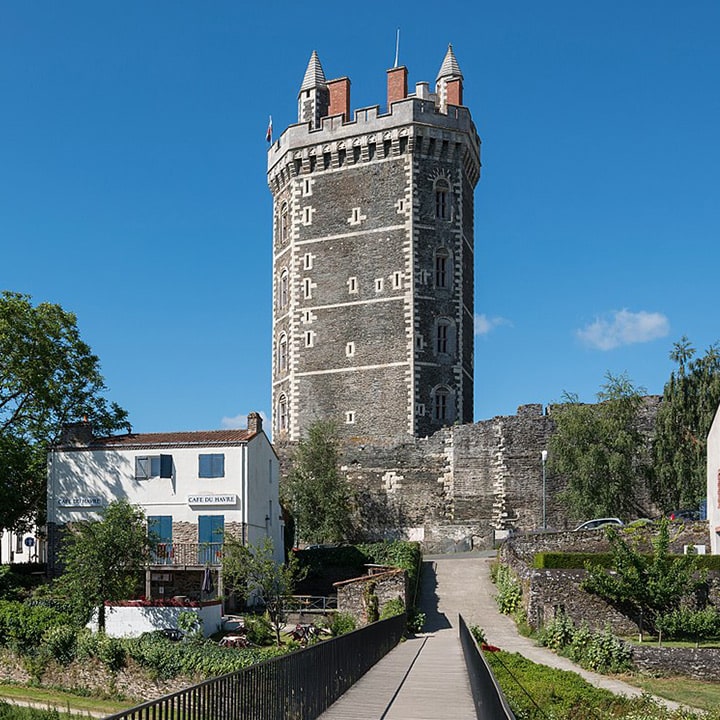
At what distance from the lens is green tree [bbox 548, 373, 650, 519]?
2008 inches

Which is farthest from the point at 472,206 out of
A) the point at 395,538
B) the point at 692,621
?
the point at 692,621

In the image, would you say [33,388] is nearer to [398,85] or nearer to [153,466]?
[153,466]

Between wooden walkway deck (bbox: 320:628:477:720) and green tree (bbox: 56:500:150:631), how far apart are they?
13046 millimetres

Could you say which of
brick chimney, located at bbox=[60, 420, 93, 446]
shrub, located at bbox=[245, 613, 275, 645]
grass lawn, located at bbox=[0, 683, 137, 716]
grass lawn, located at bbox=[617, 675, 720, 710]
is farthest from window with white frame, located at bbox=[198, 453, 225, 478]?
grass lawn, located at bbox=[617, 675, 720, 710]

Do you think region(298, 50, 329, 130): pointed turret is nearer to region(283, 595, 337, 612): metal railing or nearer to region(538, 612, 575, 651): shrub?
region(283, 595, 337, 612): metal railing

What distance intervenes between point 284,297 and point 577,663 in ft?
136

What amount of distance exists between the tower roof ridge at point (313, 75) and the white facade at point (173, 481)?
31566mm

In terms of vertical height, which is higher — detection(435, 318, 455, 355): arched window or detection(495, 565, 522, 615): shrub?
detection(435, 318, 455, 355): arched window

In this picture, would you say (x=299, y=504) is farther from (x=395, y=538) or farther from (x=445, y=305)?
(x=445, y=305)

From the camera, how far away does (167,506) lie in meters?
42.2

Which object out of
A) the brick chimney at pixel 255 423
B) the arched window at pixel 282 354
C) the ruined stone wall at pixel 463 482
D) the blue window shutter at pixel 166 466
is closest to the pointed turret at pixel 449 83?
the arched window at pixel 282 354

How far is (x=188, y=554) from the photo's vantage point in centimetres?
4078

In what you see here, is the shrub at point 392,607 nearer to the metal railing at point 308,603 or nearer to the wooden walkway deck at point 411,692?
the metal railing at point 308,603

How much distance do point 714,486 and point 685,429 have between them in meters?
11.2
